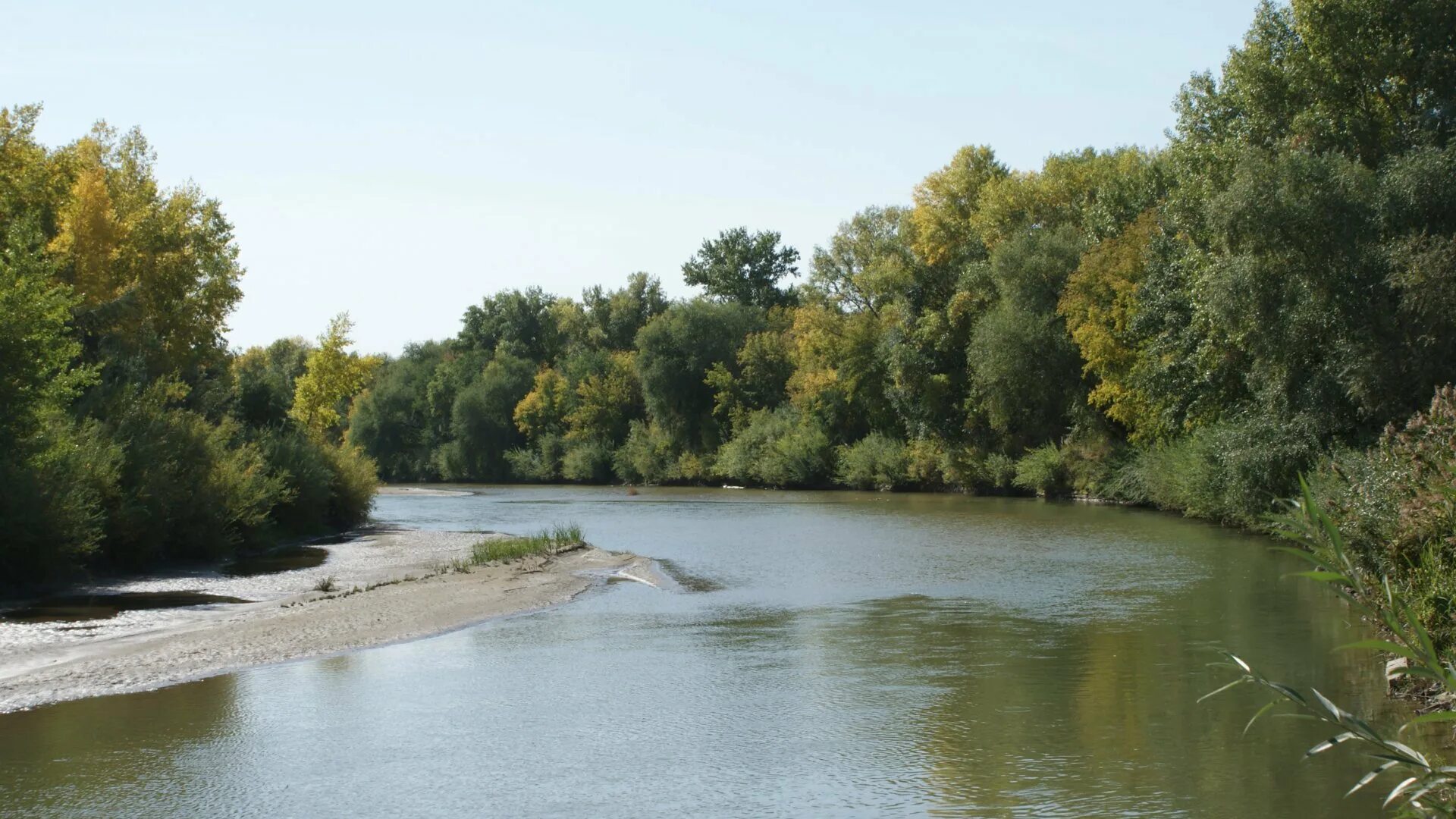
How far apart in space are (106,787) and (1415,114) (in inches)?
1307

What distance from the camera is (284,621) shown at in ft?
67.7

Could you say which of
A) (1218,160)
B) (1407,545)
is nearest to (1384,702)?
(1407,545)

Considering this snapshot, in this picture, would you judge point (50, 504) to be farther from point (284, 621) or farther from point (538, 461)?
point (538, 461)

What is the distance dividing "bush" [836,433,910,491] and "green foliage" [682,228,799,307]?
38066 mm

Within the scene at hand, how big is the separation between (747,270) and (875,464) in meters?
43.4

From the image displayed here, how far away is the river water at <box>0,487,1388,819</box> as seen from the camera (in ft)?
35.3

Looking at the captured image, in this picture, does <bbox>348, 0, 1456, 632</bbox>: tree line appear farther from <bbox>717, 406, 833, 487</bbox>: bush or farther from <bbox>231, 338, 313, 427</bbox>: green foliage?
<bbox>231, 338, 313, 427</bbox>: green foliage

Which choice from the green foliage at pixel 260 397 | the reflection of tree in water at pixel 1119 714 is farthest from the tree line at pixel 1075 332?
the green foliage at pixel 260 397

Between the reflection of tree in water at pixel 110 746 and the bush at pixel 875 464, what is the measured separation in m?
53.4

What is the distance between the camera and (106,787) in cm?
1106

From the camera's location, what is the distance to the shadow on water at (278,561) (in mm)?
29969

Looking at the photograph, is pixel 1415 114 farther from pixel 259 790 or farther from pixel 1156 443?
pixel 259 790

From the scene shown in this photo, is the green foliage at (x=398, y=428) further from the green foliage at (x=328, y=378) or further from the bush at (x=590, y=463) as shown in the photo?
the green foliage at (x=328, y=378)

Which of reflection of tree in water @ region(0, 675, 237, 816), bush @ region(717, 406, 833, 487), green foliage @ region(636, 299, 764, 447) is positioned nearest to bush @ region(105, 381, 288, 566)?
reflection of tree in water @ region(0, 675, 237, 816)
